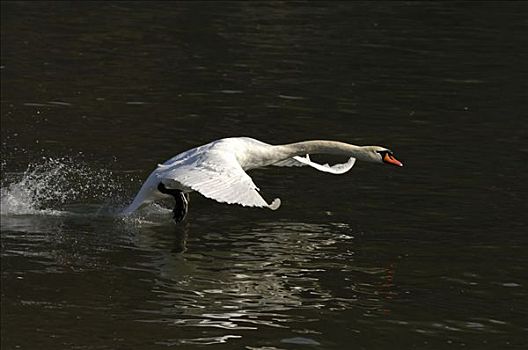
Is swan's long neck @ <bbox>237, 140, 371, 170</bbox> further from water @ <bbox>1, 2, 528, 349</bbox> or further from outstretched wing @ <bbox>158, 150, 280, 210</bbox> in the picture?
water @ <bbox>1, 2, 528, 349</bbox>

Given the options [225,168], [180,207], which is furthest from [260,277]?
[180,207]

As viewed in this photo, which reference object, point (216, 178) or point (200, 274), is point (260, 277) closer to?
point (200, 274)

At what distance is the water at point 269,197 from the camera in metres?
11.3

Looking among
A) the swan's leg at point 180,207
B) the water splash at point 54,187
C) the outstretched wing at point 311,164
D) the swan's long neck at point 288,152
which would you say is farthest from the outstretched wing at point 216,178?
the water splash at point 54,187

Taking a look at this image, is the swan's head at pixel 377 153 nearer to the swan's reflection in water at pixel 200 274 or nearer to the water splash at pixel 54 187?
the swan's reflection in water at pixel 200 274

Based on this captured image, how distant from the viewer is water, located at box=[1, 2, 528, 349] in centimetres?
1127

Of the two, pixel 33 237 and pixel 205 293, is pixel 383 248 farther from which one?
pixel 33 237

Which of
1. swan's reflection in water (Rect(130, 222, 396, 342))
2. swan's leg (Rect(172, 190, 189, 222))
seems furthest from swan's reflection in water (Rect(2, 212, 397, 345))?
swan's leg (Rect(172, 190, 189, 222))

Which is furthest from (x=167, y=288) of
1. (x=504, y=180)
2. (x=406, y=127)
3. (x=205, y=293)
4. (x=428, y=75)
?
(x=428, y=75)

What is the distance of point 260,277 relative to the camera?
1250cm

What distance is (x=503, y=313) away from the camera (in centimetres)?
1147

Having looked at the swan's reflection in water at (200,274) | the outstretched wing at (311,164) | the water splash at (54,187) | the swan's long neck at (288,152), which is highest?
the swan's long neck at (288,152)

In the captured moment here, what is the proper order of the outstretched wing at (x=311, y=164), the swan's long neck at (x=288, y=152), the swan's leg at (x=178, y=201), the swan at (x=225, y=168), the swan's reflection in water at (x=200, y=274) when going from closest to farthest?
the swan's reflection in water at (x=200, y=274) → the swan at (x=225, y=168) → the swan's leg at (x=178, y=201) → the swan's long neck at (x=288, y=152) → the outstretched wing at (x=311, y=164)

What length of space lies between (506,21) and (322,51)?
628cm
